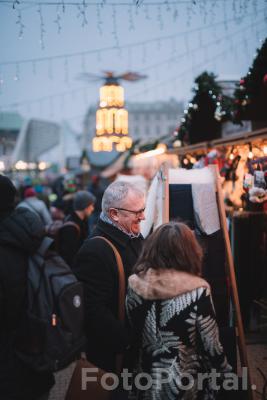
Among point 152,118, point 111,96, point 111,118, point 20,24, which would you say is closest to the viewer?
point 20,24

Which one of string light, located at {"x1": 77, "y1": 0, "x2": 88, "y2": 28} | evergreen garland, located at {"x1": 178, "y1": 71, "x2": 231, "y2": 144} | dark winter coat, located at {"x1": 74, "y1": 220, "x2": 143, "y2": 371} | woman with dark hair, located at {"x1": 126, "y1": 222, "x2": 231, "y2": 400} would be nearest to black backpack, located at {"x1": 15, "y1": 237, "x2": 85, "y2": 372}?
dark winter coat, located at {"x1": 74, "y1": 220, "x2": 143, "y2": 371}

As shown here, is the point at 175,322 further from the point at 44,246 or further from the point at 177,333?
the point at 44,246

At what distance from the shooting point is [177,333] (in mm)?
2188

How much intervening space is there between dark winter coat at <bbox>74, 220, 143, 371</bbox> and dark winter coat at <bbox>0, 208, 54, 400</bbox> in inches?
17.0

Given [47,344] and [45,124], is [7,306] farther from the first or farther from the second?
[45,124]

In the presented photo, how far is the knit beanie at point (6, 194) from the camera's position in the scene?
2258 millimetres

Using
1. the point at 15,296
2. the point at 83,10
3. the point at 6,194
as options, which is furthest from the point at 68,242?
the point at 15,296

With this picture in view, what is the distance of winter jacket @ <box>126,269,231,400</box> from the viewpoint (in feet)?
7.16

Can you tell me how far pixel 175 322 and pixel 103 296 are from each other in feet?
1.73

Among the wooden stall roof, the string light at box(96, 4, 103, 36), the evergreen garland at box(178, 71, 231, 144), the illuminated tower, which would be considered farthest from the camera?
the illuminated tower

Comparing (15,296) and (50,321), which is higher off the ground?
(15,296)

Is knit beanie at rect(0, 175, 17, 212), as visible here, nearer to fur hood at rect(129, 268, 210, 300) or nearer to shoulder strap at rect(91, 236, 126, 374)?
shoulder strap at rect(91, 236, 126, 374)

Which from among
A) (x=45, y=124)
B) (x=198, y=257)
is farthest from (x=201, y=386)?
(x=45, y=124)

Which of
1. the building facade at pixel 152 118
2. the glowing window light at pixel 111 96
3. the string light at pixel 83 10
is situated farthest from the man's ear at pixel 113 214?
the building facade at pixel 152 118
